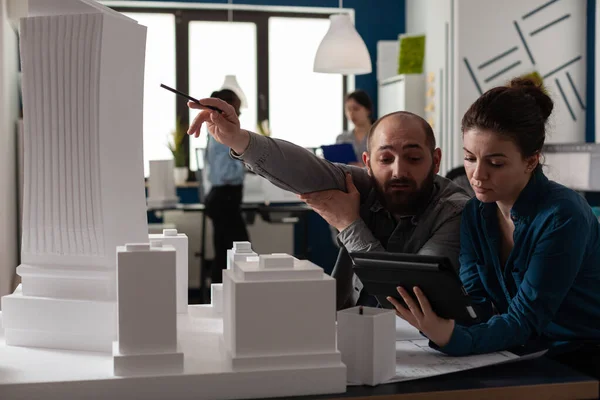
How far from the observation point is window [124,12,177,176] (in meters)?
6.65

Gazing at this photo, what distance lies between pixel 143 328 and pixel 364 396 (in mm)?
360

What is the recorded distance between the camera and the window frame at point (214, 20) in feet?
21.7

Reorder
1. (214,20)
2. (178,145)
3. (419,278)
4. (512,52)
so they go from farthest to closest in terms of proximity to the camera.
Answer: (214,20) < (178,145) < (512,52) < (419,278)

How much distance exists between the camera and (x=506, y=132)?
1531 millimetres

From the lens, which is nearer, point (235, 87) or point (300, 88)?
point (235, 87)

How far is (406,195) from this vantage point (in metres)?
1.87

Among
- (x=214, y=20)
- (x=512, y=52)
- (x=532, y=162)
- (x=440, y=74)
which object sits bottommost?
(x=532, y=162)

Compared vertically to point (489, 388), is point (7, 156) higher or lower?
higher

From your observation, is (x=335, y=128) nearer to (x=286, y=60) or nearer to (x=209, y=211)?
(x=286, y=60)

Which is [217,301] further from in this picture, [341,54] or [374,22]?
[374,22]

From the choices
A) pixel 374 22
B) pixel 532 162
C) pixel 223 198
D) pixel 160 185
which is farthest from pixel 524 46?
pixel 532 162

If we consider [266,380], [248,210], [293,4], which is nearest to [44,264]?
[266,380]

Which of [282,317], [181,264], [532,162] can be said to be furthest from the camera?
[181,264]

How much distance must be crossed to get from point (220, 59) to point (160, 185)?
150 cm
